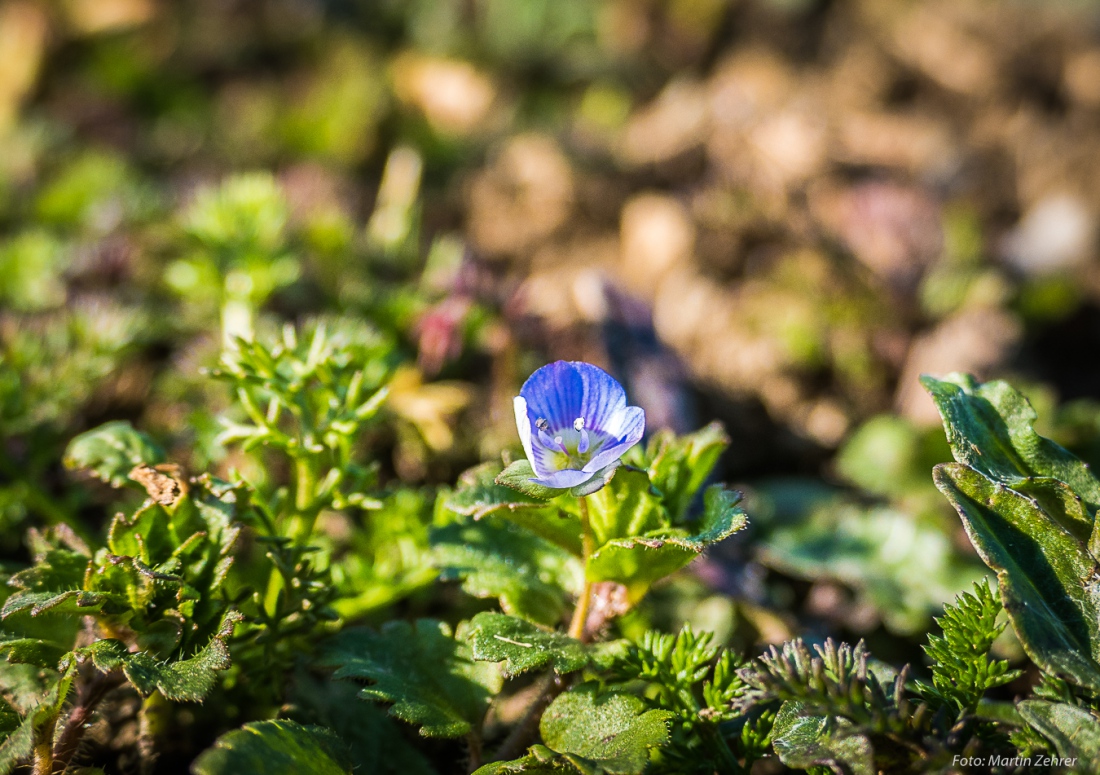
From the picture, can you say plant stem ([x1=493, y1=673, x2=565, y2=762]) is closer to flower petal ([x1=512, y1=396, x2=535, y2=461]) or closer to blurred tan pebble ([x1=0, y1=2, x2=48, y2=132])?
flower petal ([x1=512, y1=396, x2=535, y2=461])

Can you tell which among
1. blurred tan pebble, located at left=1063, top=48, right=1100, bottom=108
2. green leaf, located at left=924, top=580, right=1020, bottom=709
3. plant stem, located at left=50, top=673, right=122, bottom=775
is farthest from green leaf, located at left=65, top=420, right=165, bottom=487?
blurred tan pebble, located at left=1063, top=48, right=1100, bottom=108

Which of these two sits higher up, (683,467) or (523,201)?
(523,201)

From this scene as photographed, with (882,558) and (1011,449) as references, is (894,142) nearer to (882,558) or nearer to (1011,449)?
(882,558)

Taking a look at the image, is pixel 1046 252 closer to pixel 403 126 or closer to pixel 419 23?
pixel 403 126

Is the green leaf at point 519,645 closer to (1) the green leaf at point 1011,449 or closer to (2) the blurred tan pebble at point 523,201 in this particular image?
(1) the green leaf at point 1011,449

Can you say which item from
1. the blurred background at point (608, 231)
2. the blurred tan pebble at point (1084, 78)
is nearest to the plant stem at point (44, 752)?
the blurred background at point (608, 231)

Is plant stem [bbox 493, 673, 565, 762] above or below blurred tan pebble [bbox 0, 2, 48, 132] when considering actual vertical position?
below

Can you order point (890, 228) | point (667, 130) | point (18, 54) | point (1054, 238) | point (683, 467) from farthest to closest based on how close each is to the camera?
point (18, 54) < point (667, 130) < point (1054, 238) < point (890, 228) < point (683, 467)

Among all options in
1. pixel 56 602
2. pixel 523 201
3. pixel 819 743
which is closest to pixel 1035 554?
pixel 819 743
